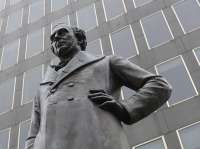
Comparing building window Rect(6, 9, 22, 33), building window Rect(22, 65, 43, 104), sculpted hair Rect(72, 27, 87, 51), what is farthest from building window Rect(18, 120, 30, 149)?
sculpted hair Rect(72, 27, 87, 51)

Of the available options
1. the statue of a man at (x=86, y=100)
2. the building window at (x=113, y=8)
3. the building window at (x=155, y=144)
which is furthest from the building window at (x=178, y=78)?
the statue of a man at (x=86, y=100)

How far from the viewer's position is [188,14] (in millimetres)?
23828

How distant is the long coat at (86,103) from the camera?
3.58 m

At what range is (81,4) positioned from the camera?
98.7ft

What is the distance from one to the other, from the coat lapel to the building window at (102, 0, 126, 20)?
74.4 ft

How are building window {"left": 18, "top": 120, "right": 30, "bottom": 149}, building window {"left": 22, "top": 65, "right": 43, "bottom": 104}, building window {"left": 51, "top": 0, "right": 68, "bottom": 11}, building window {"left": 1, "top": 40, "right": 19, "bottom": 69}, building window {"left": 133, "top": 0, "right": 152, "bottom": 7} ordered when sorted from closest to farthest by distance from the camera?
building window {"left": 18, "top": 120, "right": 30, "bottom": 149}
building window {"left": 133, "top": 0, "right": 152, "bottom": 7}
building window {"left": 22, "top": 65, "right": 43, "bottom": 104}
building window {"left": 1, "top": 40, "right": 19, "bottom": 69}
building window {"left": 51, "top": 0, "right": 68, "bottom": 11}

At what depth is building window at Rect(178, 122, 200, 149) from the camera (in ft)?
60.6

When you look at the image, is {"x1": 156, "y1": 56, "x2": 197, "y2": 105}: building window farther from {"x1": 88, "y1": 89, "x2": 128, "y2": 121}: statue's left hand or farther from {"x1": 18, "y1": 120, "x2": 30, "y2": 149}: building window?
{"x1": 88, "y1": 89, "x2": 128, "y2": 121}: statue's left hand

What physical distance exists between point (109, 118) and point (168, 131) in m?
15.5

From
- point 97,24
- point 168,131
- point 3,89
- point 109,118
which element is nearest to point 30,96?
point 3,89

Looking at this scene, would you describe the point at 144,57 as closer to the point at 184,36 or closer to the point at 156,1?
the point at 184,36

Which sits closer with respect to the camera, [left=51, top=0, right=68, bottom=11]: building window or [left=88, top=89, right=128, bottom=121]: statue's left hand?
[left=88, top=89, right=128, bottom=121]: statue's left hand

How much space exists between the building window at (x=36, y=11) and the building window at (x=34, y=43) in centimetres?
182

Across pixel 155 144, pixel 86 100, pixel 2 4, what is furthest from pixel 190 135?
pixel 2 4
